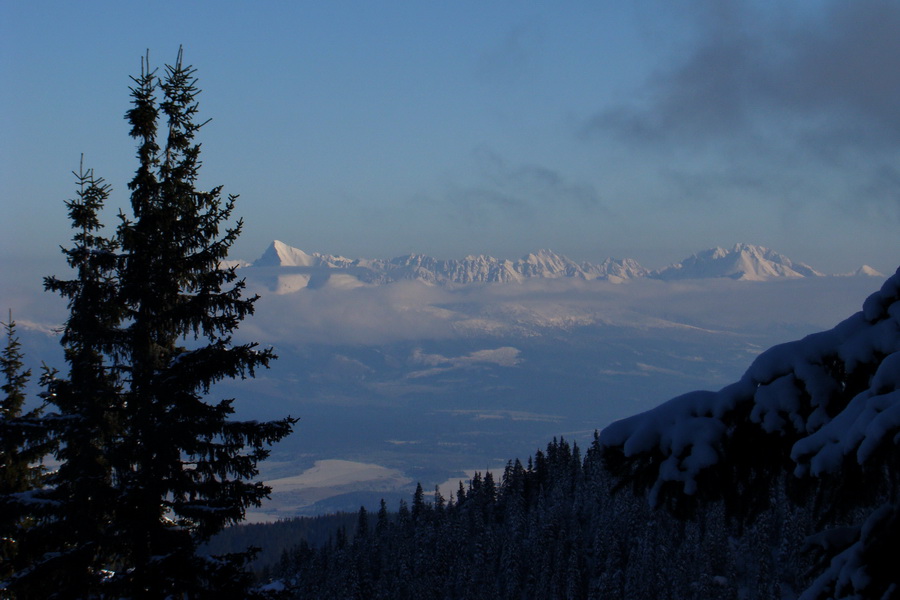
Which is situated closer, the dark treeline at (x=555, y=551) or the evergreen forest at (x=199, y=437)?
the evergreen forest at (x=199, y=437)

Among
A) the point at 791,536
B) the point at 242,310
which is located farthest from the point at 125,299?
the point at 791,536

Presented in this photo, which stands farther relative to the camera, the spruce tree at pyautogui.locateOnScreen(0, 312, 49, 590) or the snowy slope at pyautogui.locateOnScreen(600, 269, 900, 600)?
the spruce tree at pyautogui.locateOnScreen(0, 312, 49, 590)

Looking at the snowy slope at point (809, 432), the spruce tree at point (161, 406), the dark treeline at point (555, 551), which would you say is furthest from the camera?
the dark treeline at point (555, 551)

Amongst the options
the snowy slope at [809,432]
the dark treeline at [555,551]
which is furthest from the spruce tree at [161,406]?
the dark treeline at [555,551]

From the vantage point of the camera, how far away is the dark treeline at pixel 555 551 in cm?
8206

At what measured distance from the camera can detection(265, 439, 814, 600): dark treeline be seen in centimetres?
8206

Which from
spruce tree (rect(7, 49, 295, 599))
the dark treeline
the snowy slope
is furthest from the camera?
the dark treeline

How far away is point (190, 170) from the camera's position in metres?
13.9

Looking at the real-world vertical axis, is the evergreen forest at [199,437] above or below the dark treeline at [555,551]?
above

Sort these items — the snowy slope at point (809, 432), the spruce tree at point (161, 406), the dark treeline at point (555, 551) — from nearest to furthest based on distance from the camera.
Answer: the snowy slope at point (809, 432) → the spruce tree at point (161, 406) → the dark treeline at point (555, 551)

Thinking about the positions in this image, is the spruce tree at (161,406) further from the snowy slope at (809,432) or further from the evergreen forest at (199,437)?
the snowy slope at (809,432)

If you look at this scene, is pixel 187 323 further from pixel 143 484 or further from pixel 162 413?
pixel 143 484

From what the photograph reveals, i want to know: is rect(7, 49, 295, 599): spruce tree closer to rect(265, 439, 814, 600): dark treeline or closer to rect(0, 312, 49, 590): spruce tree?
rect(0, 312, 49, 590): spruce tree

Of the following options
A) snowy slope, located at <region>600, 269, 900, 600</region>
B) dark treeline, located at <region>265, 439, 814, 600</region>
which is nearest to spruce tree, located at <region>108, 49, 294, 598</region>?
snowy slope, located at <region>600, 269, 900, 600</region>
